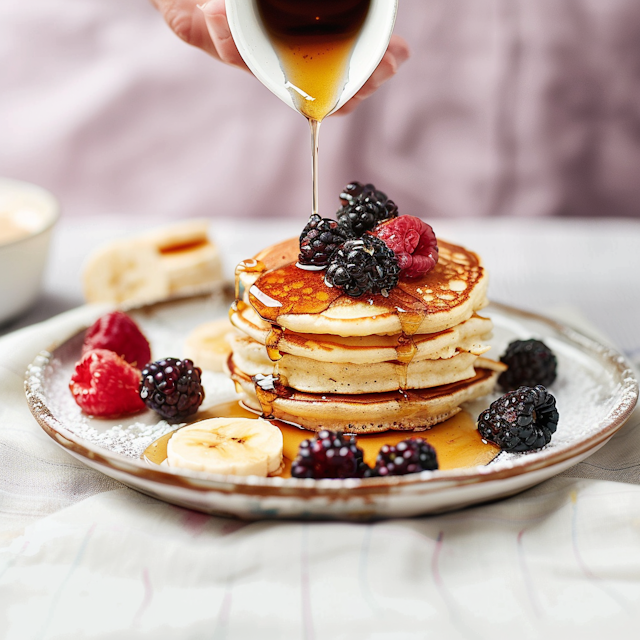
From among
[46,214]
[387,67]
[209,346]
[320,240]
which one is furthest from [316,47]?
[46,214]

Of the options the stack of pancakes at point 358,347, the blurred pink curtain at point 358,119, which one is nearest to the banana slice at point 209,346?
the stack of pancakes at point 358,347

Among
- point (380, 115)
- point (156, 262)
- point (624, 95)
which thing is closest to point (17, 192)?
point (156, 262)

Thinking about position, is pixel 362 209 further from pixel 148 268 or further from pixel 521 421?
pixel 148 268

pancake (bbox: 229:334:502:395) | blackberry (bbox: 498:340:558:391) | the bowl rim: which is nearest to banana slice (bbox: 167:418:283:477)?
pancake (bbox: 229:334:502:395)

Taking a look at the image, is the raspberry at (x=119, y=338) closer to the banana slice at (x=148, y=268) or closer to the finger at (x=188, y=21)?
the banana slice at (x=148, y=268)

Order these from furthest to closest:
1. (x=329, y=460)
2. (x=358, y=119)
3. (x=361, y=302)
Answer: (x=358, y=119) → (x=361, y=302) → (x=329, y=460)

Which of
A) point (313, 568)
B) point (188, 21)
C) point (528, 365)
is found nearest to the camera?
point (313, 568)

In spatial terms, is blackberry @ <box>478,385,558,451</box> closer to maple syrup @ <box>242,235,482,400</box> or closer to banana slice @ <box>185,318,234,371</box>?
maple syrup @ <box>242,235,482,400</box>
